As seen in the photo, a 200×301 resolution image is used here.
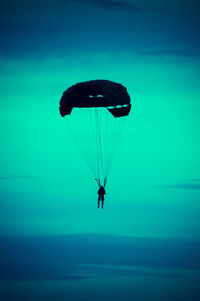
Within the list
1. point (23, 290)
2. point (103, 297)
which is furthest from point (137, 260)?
point (23, 290)

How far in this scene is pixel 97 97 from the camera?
4522cm

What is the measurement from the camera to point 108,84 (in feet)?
149

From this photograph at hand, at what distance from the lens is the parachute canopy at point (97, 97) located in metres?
44.6

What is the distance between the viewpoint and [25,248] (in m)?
179

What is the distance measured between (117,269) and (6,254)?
30946 millimetres

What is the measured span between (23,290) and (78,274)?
1921 centimetres

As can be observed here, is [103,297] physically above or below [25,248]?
below

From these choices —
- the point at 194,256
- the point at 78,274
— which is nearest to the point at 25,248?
the point at 78,274

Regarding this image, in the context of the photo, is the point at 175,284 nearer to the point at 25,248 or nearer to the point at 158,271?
the point at 158,271

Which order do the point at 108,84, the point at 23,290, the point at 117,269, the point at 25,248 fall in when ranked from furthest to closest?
the point at 25,248
the point at 117,269
the point at 23,290
the point at 108,84

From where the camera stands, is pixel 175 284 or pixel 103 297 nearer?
pixel 103 297

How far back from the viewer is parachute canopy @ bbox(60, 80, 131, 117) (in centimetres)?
4456

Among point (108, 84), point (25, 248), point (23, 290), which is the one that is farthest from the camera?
point (25, 248)

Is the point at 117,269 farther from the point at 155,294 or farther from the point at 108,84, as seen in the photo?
the point at 108,84
